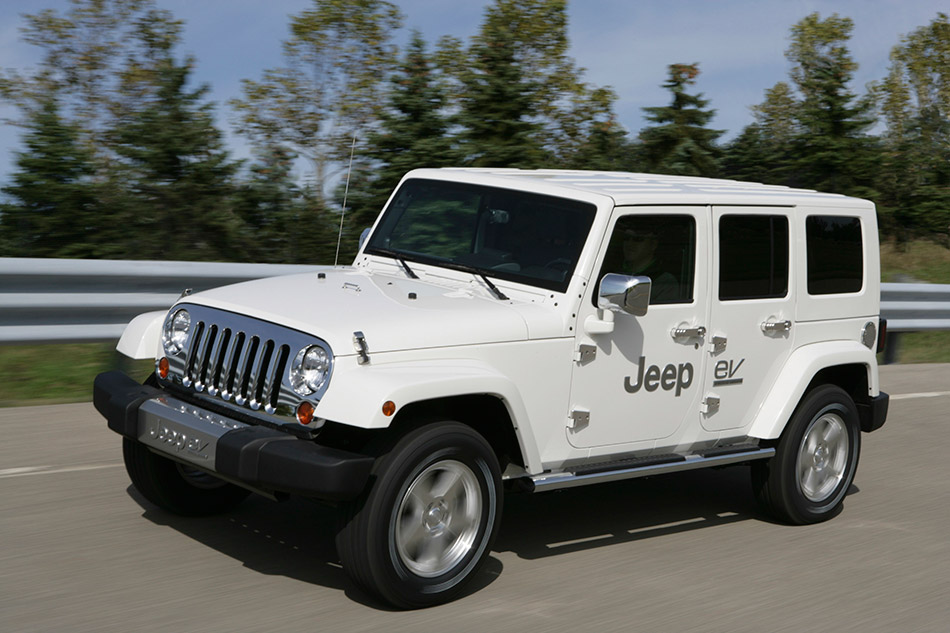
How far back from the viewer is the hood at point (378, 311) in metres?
4.45

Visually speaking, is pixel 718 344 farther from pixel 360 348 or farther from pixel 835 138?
pixel 835 138

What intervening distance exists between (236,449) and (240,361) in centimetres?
50

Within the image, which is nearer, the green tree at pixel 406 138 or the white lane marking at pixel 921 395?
the white lane marking at pixel 921 395

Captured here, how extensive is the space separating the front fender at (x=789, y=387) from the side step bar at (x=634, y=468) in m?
0.15

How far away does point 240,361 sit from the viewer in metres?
4.62

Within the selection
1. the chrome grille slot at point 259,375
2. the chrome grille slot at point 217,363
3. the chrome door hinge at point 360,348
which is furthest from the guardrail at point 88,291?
the chrome door hinge at point 360,348

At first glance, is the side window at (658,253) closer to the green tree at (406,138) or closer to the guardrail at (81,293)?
the guardrail at (81,293)

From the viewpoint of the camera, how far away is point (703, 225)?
562 centimetres

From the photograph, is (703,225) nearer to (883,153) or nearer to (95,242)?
(95,242)

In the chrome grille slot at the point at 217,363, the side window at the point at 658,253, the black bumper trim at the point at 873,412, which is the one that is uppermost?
the side window at the point at 658,253

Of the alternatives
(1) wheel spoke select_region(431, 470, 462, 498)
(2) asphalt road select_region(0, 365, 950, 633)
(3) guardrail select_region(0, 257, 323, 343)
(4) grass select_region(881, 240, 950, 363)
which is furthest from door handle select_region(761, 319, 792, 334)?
(4) grass select_region(881, 240, 950, 363)

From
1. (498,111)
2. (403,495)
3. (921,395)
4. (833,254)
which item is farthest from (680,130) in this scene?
(403,495)

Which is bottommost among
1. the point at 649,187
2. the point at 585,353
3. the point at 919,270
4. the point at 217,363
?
the point at 217,363

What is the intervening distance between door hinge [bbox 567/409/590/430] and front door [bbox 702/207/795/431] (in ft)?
2.78
